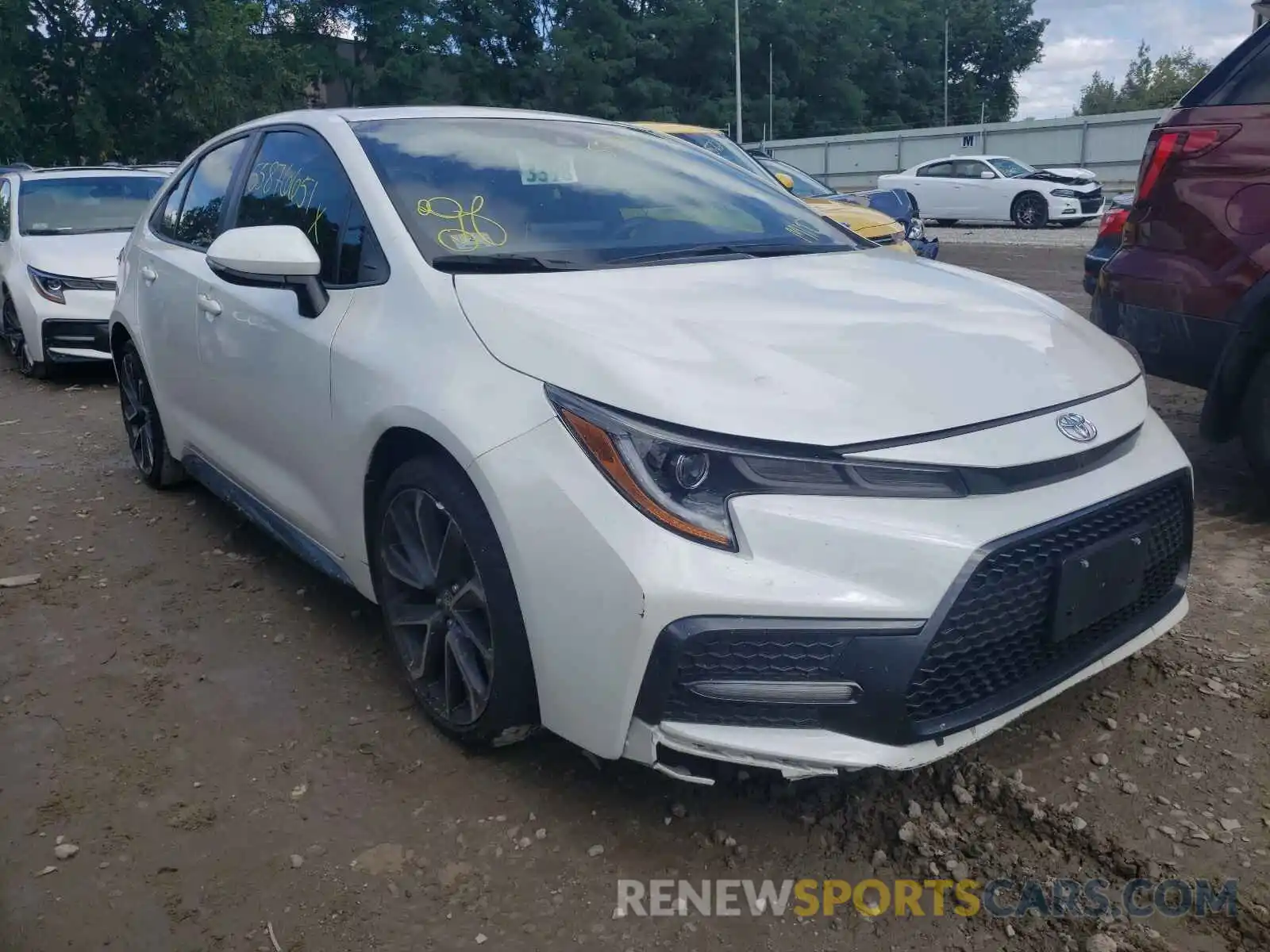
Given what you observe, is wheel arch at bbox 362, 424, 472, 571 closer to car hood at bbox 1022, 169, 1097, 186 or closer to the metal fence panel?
car hood at bbox 1022, 169, 1097, 186

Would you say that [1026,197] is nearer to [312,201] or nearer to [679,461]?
[312,201]

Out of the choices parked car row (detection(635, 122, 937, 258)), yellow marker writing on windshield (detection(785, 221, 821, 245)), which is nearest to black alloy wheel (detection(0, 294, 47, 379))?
parked car row (detection(635, 122, 937, 258))

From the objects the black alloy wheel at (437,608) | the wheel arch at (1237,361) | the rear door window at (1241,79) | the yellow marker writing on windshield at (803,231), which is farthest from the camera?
the rear door window at (1241,79)

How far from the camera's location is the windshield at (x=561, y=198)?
3.02 m

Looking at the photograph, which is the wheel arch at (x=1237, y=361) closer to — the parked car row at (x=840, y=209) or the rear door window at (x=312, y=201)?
the rear door window at (x=312, y=201)

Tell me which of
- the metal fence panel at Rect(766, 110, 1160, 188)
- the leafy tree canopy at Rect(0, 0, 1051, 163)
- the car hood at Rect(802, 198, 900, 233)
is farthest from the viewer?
the metal fence panel at Rect(766, 110, 1160, 188)

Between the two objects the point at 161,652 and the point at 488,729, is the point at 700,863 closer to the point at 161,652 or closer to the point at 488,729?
the point at 488,729

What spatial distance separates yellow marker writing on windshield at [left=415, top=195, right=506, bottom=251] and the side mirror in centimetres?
33


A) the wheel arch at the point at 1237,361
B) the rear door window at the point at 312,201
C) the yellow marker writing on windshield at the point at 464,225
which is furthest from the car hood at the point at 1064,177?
the yellow marker writing on windshield at the point at 464,225

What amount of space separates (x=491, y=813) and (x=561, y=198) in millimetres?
1736

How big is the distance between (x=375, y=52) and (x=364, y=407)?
48178 mm

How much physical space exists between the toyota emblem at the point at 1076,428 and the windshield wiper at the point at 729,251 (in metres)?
1.10

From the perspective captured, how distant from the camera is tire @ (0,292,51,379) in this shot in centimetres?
826

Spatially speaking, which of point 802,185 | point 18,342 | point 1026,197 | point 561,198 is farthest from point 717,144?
point 1026,197
